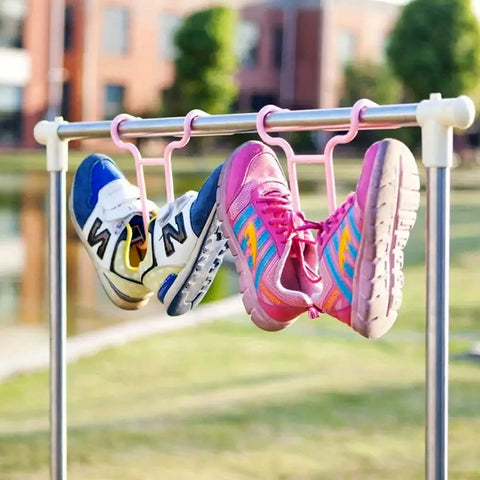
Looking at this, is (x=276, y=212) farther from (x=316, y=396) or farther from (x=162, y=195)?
(x=162, y=195)

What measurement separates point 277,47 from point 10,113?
10.6 m

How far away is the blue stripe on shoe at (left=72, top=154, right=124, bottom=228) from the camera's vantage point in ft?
6.32

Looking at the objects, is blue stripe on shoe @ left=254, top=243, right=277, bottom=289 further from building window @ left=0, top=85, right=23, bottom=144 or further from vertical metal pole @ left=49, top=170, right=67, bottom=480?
building window @ left=0, top=85, right=23, bottom=144

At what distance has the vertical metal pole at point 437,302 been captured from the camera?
1462 millimetres

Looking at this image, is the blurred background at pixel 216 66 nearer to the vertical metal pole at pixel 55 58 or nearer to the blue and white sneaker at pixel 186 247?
the vertical metal pole at pixel 55 58

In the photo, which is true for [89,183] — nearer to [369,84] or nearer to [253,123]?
[253,123]

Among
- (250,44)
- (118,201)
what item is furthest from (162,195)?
(250,44)

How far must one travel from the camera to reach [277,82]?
35.5m

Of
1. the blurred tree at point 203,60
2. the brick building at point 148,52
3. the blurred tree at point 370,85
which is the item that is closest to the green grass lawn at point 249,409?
the brick building at point 148,52

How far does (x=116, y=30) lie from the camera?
31344 mm

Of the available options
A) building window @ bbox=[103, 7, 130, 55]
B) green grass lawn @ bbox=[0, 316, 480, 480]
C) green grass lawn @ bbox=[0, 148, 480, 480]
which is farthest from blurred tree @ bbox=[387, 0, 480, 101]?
green grass lawn @ bbox=[0, 316, 480, 480]

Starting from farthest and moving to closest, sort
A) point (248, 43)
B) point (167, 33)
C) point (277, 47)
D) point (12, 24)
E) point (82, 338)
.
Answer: point (277, 47) < point (248, 43) < point (167, 33) < point (12, 24) < point (82, 338)

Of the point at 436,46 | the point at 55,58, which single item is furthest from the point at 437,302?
the point at 436,46

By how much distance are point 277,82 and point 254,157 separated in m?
34.2
